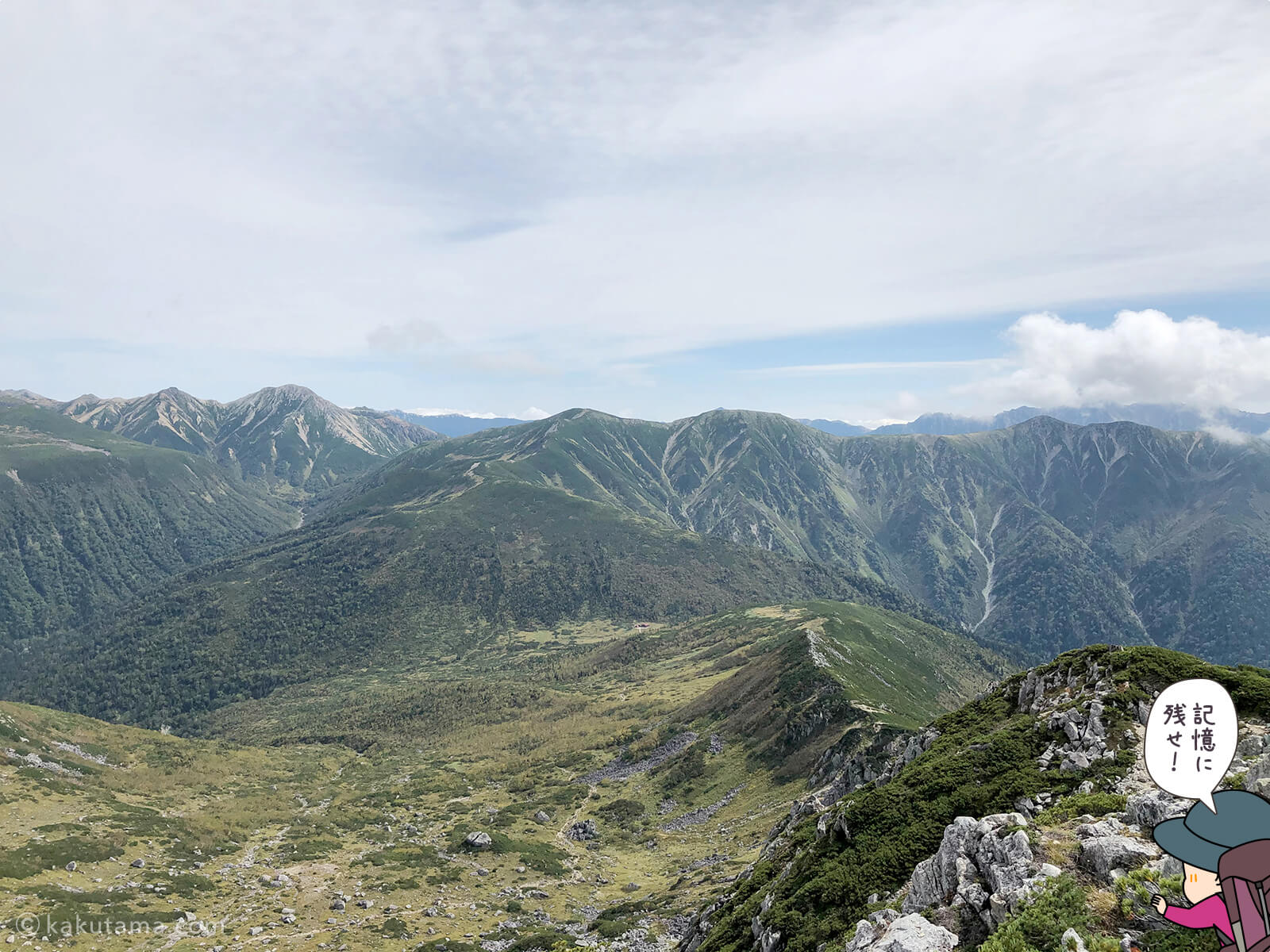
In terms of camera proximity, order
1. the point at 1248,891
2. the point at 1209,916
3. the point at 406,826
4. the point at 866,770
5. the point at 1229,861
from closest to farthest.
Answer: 1. the point at 1248,891
2. the point at 1229,861
3. the point at 1209,916
4. the point at 866,770
5. the point at 406,826

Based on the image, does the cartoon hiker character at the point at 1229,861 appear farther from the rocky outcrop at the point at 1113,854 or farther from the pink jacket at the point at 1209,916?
the rocky outcrop at the point at 1113,854

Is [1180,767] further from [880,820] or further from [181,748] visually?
[181,748]

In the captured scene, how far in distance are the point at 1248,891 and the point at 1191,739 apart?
2.71 m

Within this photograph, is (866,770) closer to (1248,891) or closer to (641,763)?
(1248,891)

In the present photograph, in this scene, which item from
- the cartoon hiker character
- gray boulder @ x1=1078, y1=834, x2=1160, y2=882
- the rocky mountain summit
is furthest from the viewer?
gray boulder @ x1=1078, y1=834, x2=1160, y2=882

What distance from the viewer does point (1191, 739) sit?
39.8 ft

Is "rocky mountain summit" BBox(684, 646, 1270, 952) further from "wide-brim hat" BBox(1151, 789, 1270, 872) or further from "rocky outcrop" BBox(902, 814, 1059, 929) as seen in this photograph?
"wide-brim hat" BBox(1151, 789, 1270, 872)

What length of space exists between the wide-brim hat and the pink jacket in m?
0.55

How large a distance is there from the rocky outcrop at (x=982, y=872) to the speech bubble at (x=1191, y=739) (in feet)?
39.0

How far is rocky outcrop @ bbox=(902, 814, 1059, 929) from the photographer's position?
70.4 ft

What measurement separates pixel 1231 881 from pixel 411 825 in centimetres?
12963

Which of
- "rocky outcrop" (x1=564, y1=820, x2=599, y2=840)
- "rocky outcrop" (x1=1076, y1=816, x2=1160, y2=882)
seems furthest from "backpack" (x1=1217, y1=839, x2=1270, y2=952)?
"rocky outcrop" (x1=564, y1=820, x2=599, y2=840)

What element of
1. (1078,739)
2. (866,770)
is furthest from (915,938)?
(866,770)

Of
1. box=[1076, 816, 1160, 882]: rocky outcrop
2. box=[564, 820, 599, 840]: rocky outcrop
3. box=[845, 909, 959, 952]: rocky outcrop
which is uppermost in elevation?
box=[1076, 816, 1160, 882]: rocky outcrop
